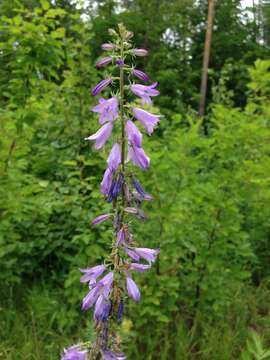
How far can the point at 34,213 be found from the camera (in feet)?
12.8

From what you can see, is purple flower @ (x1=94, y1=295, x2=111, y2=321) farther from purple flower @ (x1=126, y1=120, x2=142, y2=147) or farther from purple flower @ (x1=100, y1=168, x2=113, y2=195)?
purple flower @ (x1=126, y1=120, x2=142, y2=147)

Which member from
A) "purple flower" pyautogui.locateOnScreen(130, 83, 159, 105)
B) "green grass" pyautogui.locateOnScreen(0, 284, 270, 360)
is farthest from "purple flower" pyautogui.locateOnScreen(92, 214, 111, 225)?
"green grass" pyautogui.locateOnScreen(0, 284, 270, 360)

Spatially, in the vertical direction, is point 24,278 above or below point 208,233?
below

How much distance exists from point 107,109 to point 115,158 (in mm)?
170

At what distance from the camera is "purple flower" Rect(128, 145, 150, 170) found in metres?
1.59

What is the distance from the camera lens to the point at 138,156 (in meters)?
1.60

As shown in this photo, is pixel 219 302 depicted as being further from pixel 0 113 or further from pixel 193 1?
pixel 193 1

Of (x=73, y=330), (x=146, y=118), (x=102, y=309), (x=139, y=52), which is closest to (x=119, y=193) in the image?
(x=146, y=118)

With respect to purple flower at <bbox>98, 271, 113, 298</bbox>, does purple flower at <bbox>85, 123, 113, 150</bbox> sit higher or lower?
higher

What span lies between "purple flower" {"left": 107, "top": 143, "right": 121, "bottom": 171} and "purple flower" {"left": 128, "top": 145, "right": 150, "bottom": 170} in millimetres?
45

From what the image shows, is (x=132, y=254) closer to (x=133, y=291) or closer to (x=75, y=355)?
(x=133, y=291)

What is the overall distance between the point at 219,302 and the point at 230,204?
747 mm

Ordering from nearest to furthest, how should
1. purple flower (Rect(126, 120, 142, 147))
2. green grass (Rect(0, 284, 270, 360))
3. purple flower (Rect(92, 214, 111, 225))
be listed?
purple flower (Rect(126, 120, 142, 147)) < purple flower (Rect(92, 214, 111, 225)) < green grass (Rect(0, 284, 270, 360))

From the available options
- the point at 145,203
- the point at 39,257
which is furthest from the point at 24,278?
the point at 145,203
